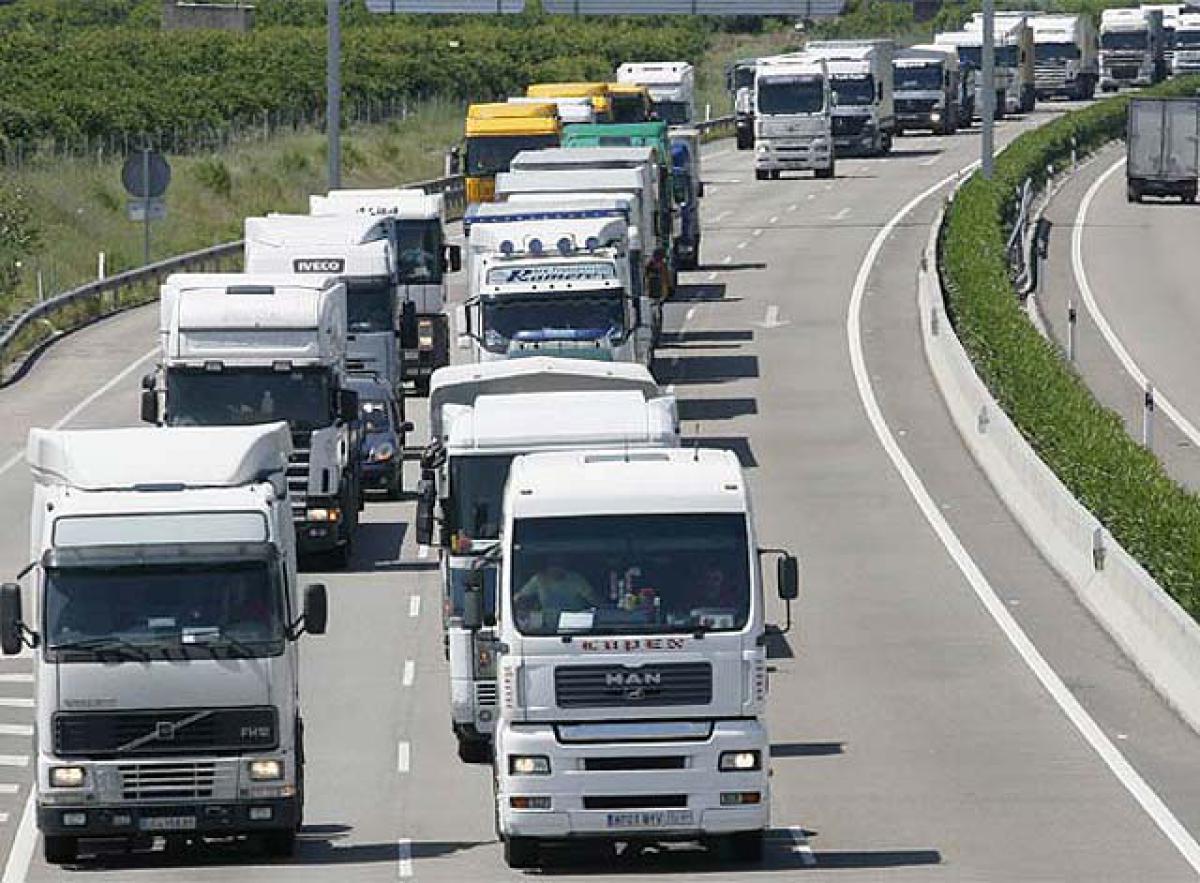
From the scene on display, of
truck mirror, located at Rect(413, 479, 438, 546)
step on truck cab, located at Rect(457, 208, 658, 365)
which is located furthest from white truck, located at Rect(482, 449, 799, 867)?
step on truck cab, located at Rect(457, 208, 658, 365)

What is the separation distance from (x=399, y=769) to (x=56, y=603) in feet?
17.1

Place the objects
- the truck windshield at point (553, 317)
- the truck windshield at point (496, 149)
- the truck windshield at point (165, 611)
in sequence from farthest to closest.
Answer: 1. the truck windshield at point (496, 149)
2. the truck windshield at point (553, 317)
3. the truck windshield at point (165, 611)

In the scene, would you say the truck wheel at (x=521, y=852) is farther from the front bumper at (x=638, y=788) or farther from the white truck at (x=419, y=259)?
the white truck at (x=419, y=259)

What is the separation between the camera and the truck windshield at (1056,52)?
137 meters

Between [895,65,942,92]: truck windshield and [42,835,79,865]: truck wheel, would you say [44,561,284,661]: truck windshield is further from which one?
[895,65,942,92]: truck windshield

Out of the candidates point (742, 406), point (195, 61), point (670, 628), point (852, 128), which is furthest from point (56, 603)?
point (195, 61)

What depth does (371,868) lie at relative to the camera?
22297 millimetres

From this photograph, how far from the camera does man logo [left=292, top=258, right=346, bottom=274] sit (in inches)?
1815

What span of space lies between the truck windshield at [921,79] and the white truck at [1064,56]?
18.6 metres

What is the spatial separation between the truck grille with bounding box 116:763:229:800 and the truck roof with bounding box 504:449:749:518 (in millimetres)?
2712

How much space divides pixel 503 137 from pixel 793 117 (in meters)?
25.1

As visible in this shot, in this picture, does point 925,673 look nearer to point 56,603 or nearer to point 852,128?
point 56,603

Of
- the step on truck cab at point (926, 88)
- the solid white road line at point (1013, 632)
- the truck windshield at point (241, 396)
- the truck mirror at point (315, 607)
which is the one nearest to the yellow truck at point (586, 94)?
the solid white road line at point (1013, 632)

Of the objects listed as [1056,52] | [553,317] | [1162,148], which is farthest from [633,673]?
[1056,52]
